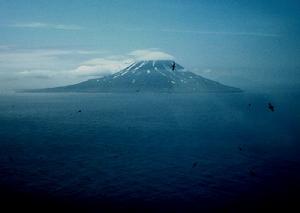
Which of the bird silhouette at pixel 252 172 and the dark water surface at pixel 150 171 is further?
the bird silhouette at pixel 252 172

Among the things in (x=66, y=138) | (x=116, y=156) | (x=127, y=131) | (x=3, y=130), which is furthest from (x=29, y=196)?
(x=3, y=130)

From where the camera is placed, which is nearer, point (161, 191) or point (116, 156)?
point (161, 191)

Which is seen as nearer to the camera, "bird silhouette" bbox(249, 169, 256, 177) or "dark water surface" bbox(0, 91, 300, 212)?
"dark water surface" bbox(0, 91, 300, 212)

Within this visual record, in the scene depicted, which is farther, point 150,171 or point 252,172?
point 150,171

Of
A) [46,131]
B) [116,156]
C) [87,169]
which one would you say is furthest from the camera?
[46,131]

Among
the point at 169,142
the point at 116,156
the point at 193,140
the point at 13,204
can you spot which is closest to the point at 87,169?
the point at 116,156

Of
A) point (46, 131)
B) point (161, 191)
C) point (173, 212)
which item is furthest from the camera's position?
point (46, 131)

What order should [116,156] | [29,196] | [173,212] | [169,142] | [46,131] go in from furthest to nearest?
[46,131] < [169,142] < [116,156] < [29,196] < [173,212]

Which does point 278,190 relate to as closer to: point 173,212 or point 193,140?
point 173,212

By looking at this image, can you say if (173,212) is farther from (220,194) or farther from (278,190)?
(278,190)
